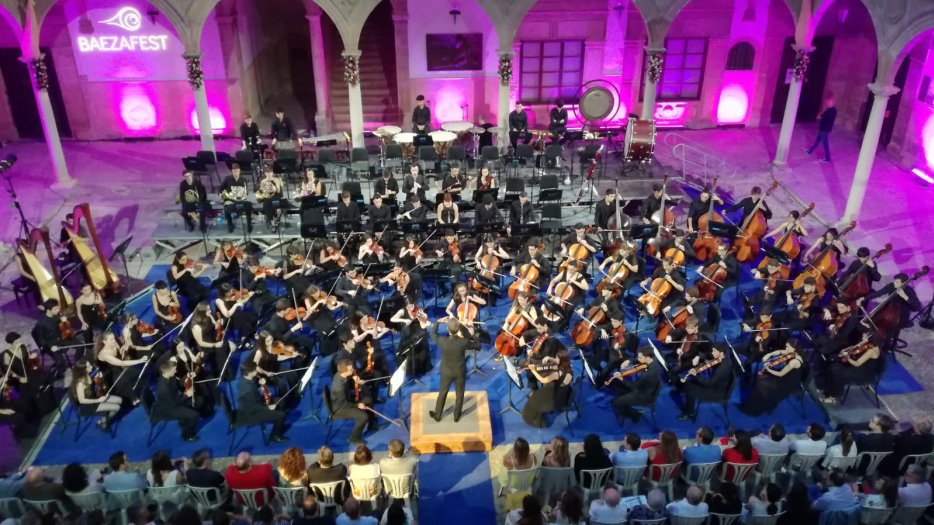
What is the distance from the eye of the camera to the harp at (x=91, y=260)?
13594 mm

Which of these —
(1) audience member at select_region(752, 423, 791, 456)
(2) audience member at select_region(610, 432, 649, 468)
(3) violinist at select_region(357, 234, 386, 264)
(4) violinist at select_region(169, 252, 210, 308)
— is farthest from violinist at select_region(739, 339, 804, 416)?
(4) violinist at select_region(169, 252, 210, 308)

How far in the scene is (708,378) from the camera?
11.0 m

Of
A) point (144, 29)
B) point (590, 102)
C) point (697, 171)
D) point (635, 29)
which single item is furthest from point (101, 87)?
point (697, 171)

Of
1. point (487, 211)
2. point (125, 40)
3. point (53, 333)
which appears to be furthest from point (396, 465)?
point (125, 40)

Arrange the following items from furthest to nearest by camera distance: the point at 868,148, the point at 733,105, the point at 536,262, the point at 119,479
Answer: the point at 733,105
the point at 868,148
the point at 536,262
the point at 119,479

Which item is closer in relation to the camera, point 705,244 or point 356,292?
point 356,292

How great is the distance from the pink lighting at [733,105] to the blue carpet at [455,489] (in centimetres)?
1562

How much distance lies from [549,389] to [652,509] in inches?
104

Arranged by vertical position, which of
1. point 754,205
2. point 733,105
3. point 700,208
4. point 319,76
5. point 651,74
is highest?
point 651,74

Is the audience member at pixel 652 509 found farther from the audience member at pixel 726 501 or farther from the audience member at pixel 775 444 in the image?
the audience member at pixel 775 444

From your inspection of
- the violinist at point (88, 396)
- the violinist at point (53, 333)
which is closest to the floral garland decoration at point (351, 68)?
the violinist at point (53, 333)

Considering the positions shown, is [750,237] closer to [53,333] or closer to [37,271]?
[53,333]

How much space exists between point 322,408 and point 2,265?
329 inches

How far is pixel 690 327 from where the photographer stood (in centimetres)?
1101
